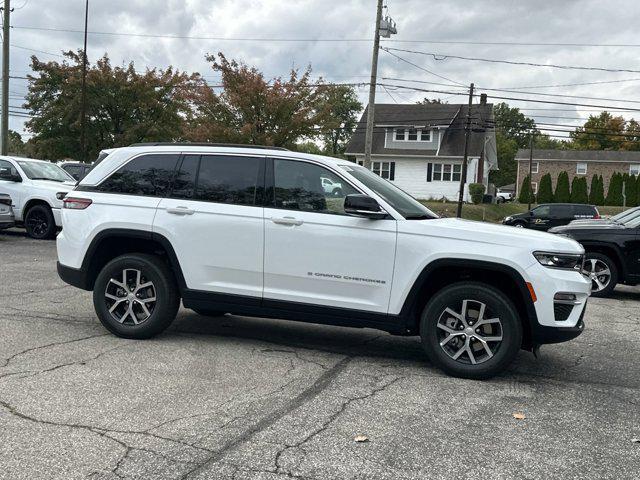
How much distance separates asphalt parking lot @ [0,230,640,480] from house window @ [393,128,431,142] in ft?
137

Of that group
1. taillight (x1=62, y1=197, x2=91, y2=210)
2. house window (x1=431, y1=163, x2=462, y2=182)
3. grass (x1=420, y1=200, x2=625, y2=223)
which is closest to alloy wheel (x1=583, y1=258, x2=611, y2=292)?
taillight (x1=62, y1=197, x2=91, y2=210)

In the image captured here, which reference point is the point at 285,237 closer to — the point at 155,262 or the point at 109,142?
the point at 155,262

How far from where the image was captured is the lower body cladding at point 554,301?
513 centimetres

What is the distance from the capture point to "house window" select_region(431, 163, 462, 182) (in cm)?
4628

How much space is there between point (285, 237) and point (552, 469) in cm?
293

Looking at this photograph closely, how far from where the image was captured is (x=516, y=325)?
16.9 feet

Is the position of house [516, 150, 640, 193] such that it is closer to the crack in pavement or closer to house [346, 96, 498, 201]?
house [346, 96, 498, 201]

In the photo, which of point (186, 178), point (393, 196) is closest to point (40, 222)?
point (186, 178)

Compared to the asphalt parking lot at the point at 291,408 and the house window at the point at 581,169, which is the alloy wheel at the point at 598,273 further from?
the house window at the point at 581,169

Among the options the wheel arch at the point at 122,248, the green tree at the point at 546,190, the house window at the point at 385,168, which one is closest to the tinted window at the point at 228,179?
the wheel arch at the point at 122,248

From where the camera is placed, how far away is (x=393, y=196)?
5.91 meters

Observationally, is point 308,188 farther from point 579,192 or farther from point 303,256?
point 579,192

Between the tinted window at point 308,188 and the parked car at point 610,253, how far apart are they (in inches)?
245

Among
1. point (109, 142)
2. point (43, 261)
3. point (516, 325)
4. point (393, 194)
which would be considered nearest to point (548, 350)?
point (516, 325)
